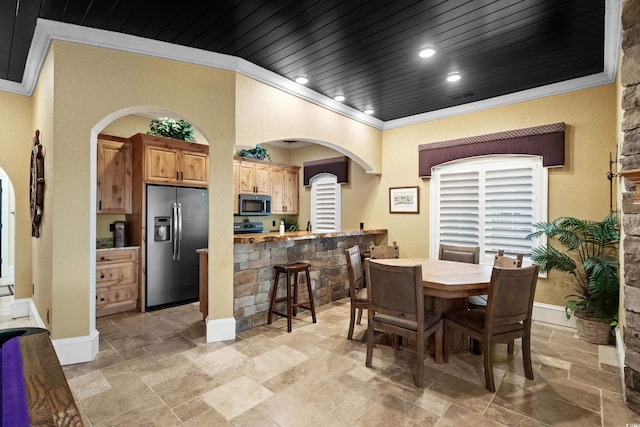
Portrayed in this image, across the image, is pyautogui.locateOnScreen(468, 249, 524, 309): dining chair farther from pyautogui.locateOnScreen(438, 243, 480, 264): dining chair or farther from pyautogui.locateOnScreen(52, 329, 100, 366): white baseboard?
pyautogui.locateOnScreen(52, 329, 100, 366): white baseboard

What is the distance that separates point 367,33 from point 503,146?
252cm

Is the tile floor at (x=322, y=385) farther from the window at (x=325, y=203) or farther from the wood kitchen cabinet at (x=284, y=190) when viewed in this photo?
the wood kitchen cabinet at (x=284, y=190)

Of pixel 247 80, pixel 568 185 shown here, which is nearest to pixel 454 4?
pixel 247 80

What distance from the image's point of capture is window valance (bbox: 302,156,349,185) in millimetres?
5988

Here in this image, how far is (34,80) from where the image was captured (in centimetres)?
366

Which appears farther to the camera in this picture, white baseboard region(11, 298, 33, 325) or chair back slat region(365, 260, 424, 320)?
white baseboard region(11, 298, 33, 325)

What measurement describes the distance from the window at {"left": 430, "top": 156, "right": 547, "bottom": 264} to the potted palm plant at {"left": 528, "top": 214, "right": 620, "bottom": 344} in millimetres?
300

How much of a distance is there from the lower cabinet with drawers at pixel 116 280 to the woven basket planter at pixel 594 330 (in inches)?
208

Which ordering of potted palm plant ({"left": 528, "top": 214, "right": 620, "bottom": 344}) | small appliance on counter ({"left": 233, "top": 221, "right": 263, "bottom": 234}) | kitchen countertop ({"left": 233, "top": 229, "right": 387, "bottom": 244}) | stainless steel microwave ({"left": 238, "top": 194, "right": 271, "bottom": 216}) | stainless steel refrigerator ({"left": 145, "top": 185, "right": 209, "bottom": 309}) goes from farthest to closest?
1. stainless steel microwave ({"left": 238, "top": 194, "right": 271, "bottom": 216})
2. small appliance on counter ({"left": 233, "top": 221, "right": 263, "bottom": 234})
3. stainless steel refrigerator ({"left": 145, "top": 185, "right": 209, "bottom": 309})
4. kitchen countertop ({"left": 233, "top": 229, "right": 387, "bottom": 244})
5. potted palm plant ({"left": 528, "top": 214, "right": 620, "bottom": 344})

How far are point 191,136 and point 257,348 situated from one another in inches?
125

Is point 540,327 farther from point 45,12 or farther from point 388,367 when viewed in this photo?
point 45,12

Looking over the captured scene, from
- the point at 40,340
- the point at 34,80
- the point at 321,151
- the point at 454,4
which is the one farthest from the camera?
the point at 321,151

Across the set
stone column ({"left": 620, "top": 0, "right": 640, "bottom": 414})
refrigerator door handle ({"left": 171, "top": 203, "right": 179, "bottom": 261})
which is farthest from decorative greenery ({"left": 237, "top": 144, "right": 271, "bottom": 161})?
stone column ({"left": 620, "top": 0, "right": 640, "bottom": 414})

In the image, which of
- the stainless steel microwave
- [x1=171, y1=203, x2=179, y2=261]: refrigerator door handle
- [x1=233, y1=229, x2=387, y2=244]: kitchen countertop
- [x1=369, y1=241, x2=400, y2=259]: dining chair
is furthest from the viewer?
the stainless steel microwave
